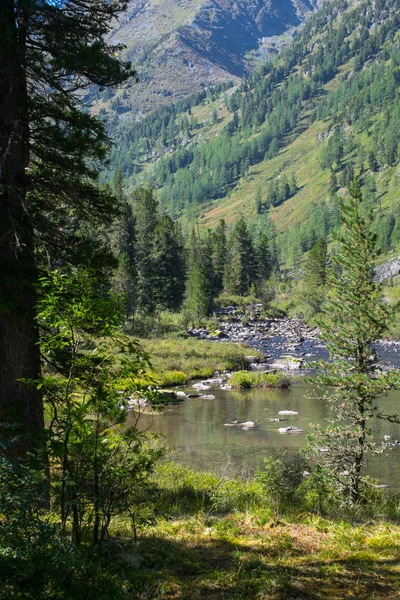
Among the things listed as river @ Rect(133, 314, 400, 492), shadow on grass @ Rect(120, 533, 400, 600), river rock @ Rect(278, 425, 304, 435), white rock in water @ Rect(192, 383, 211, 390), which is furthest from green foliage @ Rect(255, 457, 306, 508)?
white rock in water @ Rect(192, 383, 211, 390)

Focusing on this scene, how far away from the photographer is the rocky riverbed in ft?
128

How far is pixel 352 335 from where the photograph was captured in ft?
43.7

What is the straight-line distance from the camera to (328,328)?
13641mm

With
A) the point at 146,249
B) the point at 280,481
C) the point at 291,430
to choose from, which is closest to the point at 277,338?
the point at 146,249

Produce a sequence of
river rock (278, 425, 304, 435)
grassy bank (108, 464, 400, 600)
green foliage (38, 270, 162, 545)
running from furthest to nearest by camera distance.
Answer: river rock (278, 425, 304, 435) → grassy bank (108, 464, 400, 600) → green foliage (38, 270, 162, 545)

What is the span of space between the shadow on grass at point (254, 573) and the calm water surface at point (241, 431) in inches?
277

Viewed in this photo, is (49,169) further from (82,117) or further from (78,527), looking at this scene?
(78,527)

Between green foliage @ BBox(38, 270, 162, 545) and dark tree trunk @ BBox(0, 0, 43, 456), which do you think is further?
dark tree trunk @ BBox(0, 0, 43, 456)

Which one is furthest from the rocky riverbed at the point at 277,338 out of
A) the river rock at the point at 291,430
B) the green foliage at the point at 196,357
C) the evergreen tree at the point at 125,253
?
the river rock at the point at 291,430

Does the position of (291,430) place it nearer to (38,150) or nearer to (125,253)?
(38,150)

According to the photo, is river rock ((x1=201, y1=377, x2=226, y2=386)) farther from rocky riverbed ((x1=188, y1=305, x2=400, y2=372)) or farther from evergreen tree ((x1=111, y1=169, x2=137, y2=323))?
evergreen tree ((x1=111, y1=169, x2=137, y2=323))

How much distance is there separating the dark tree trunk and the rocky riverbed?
27579mm

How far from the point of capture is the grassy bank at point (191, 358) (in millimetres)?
33906

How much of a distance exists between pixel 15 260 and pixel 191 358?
104 ft
